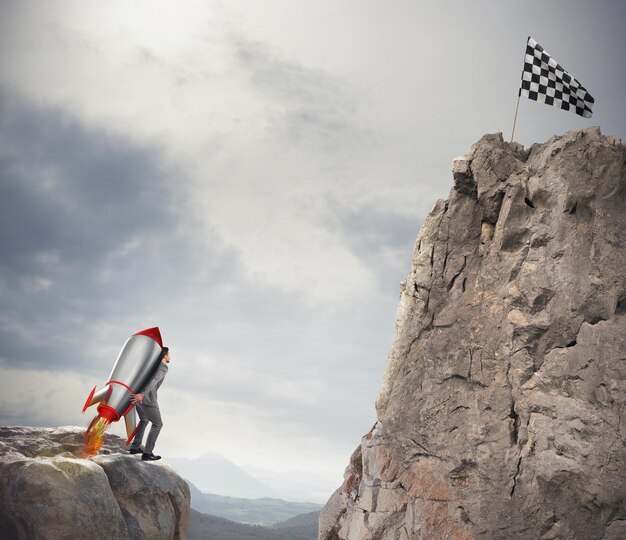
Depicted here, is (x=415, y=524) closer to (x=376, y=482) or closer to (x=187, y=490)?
(x=376, y=482)

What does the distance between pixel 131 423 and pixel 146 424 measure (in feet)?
1.86

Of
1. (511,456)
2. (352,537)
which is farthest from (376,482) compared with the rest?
(511,456)

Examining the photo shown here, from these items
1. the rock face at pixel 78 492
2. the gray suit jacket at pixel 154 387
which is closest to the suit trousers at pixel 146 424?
the gray suit jacket at pixel 154 387

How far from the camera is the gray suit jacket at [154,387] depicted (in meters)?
19.0

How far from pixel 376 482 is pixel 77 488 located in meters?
8.86

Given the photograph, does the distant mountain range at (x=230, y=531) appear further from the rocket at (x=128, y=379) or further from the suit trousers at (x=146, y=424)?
the rocket at (x=128, y=379)

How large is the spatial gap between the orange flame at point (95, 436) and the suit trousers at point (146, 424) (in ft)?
3.97

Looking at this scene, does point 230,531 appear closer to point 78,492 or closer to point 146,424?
point 146,424

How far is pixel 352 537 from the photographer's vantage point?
15.4 metres

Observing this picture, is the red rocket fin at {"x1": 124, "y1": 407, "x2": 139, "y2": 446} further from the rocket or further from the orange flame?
the orange flame

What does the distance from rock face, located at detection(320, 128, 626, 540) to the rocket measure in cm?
772

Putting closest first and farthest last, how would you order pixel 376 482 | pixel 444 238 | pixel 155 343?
pixel 376 482
pixel 444 238
pixel 155 343

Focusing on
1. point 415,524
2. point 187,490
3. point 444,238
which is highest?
point 444,238

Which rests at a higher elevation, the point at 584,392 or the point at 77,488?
the point at 584,392
